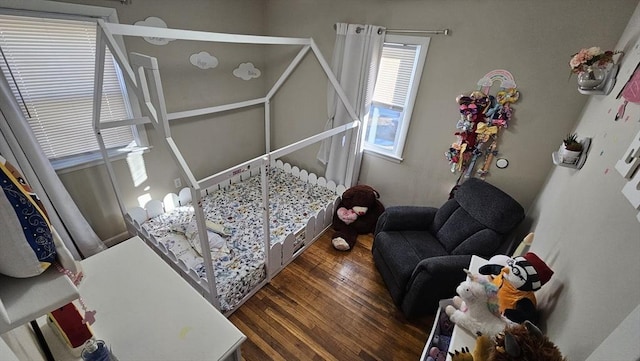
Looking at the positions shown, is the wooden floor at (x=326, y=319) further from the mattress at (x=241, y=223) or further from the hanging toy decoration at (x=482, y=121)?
the hanging toy decoration at (x=482, y=121)

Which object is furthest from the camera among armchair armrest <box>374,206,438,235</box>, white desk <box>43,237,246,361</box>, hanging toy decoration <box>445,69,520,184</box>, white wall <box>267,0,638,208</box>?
armchair armrest <box>374,206,438,235</box>

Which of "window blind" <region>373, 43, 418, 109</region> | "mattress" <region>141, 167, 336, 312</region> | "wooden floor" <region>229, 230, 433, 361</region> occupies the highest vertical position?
"window blind" <region>373, 43, 418, 109</region>

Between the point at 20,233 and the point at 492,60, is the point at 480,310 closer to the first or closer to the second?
the point at 20,233

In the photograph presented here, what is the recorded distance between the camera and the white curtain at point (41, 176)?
172 cm

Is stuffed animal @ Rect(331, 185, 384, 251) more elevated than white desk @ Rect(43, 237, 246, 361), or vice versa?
white desk @ Rect(43, 237, 246, 361)

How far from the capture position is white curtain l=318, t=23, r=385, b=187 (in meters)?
2.59

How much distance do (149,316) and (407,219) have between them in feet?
6.80

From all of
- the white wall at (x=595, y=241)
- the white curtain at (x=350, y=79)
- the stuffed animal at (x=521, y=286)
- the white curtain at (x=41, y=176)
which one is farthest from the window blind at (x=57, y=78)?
the white wall at (x=595, y=241)

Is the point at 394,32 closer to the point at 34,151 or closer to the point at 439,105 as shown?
the point at 439,105

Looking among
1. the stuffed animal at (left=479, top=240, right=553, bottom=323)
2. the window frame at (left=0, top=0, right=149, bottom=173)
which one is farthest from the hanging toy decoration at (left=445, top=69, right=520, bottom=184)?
the window frame at (left=0, top=0, right=149, bottom=173)

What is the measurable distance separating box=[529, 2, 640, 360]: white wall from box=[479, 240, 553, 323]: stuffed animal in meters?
0.08

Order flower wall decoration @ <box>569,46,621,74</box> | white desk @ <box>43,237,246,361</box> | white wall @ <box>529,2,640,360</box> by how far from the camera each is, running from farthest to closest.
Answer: flower wall decoration @ <box>569,46,621,74</box>, white desk @ <box>43,237,246,361</box>, white wall @ <box>529,2,640,360</box>

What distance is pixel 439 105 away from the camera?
249cm

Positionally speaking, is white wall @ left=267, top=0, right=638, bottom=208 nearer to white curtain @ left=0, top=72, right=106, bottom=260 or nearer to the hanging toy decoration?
the hanging toy decoration
